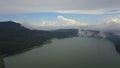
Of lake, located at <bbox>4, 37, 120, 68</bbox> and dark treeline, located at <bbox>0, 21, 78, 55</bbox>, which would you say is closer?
lake, located at <bbox>4, 37, 120, 68</bbox>

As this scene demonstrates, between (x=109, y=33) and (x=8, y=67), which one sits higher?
(x=109, y=33)

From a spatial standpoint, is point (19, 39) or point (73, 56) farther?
point (19, 39)

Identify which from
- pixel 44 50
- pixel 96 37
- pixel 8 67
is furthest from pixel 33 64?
pixel 96 37

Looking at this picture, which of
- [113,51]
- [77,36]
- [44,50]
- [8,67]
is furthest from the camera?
[44,50]

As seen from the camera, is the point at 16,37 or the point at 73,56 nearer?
the point at 73,56

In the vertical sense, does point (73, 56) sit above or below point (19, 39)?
below

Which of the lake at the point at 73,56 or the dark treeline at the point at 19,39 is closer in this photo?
the lake at the point at 73,56

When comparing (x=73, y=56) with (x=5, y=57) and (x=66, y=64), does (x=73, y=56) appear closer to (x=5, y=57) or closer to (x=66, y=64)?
(x=66, y=64)

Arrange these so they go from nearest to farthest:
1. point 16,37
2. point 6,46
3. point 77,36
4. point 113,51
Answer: point 77,36 < point 113,51 < point 6,46 < point 16,37
